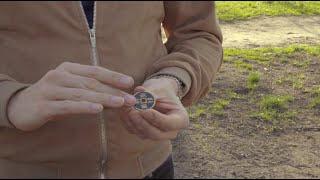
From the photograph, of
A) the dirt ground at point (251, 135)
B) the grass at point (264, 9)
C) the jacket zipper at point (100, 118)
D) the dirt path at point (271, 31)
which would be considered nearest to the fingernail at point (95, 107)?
the jacket zipper at point (100, 118)

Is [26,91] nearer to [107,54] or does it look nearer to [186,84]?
[107,54]

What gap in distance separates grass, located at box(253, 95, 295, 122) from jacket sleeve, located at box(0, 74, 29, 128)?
3483 mm

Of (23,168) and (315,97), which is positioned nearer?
(23,168)

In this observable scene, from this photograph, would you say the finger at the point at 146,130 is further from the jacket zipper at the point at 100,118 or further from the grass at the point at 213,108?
the grass at the point at 213,108

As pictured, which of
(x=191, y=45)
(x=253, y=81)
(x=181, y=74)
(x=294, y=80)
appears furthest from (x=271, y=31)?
(x=181, y=74)

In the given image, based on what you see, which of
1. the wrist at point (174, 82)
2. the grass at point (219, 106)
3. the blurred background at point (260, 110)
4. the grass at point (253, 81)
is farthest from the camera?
the grass at point (253, 81)

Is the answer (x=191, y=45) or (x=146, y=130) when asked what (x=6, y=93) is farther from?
(x=191, y=45)

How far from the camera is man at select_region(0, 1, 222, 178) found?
3.94ft

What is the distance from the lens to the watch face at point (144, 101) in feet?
3.73

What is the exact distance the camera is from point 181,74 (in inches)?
53.6

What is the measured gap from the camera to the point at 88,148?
134 cm

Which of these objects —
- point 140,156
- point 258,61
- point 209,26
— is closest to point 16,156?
point 140,156

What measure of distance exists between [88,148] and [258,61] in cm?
485

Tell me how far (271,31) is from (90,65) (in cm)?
624
